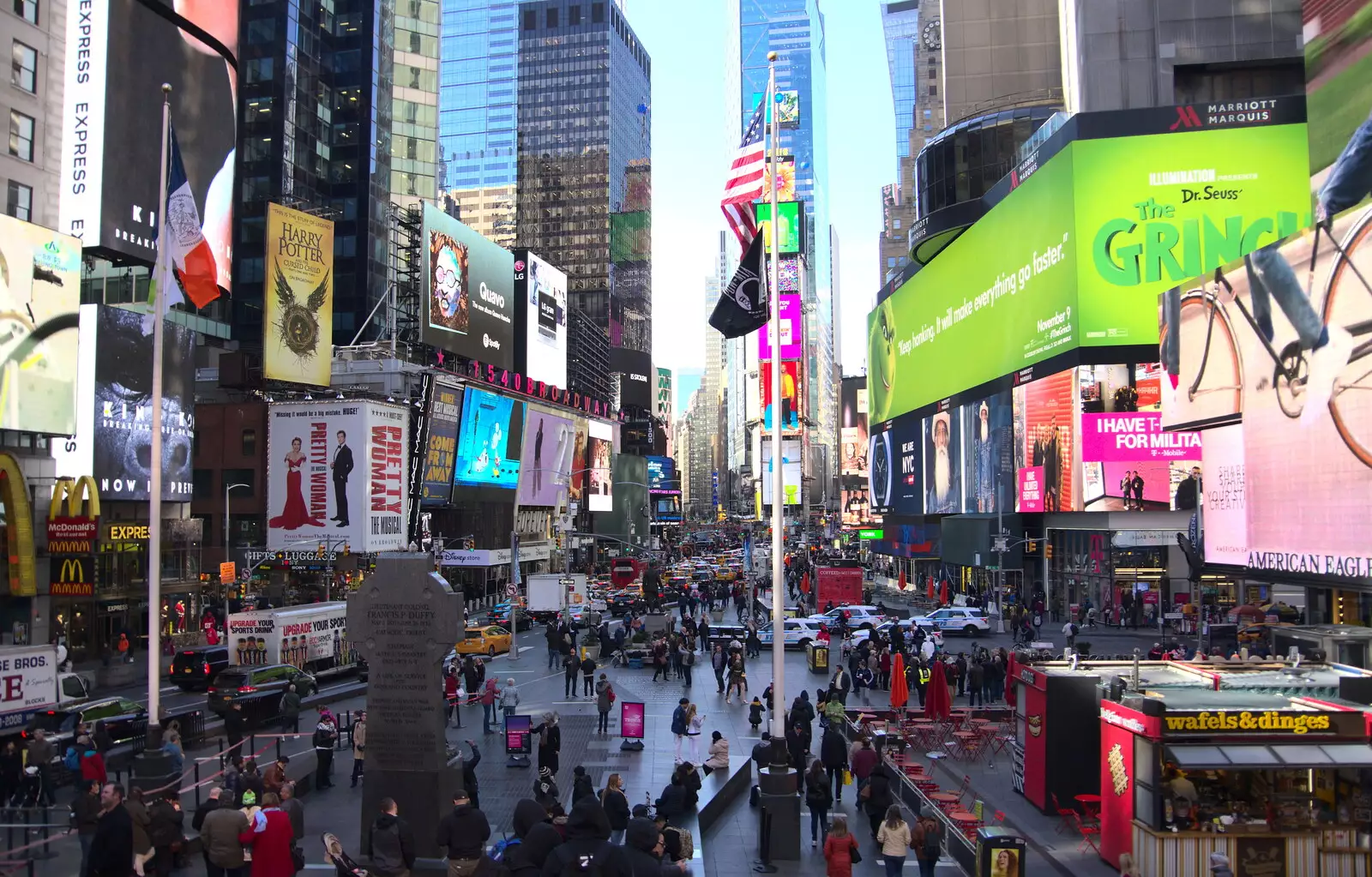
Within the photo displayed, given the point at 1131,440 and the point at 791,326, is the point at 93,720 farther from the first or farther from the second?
the point at 791,326

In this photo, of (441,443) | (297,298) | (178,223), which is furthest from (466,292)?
(178,223)

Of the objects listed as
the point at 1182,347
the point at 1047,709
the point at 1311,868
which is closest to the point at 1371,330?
the point at 1182,347

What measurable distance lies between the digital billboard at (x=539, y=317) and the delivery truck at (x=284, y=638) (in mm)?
50373

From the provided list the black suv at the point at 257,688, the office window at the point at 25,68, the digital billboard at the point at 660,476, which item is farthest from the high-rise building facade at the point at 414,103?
the black suv at the point at 257,688

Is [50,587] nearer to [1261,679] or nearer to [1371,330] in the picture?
[1261,679]

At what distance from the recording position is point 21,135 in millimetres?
38344

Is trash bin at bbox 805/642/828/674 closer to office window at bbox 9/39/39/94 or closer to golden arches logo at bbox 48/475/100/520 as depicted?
golden arches logo at bbox 48/475/100/520

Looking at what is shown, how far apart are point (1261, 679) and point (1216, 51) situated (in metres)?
53.1

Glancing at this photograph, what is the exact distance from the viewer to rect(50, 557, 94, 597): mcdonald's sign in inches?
1462

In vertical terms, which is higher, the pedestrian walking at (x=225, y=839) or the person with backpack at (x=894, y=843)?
the pedestrian walking at (x=225, y=839)

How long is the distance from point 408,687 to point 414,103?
8445 centimetres

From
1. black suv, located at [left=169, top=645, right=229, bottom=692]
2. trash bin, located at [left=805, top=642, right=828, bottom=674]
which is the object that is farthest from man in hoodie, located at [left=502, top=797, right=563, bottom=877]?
trash bin, located at [left=805, top=642, right=828, bottom=674]

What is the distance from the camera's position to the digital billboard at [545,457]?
75.6 meters

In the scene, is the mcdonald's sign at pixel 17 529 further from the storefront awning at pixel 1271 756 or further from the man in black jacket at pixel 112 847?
the storefront awning at pixel 1271 756
